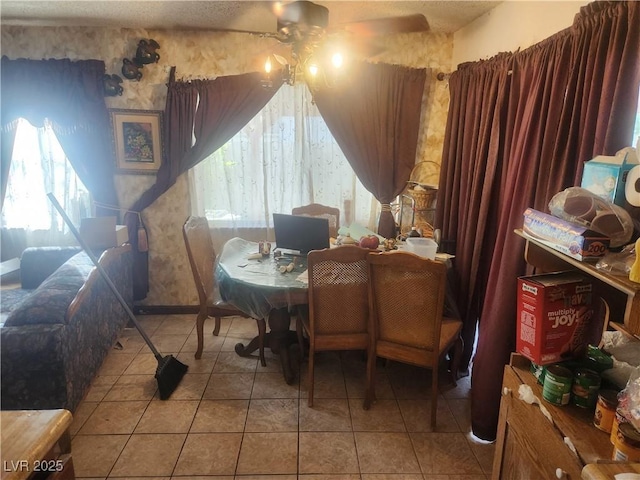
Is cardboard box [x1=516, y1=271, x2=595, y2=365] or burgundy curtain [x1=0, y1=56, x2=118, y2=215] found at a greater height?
burgundy curtain [x1=0, y1=56, x2=118, y2=215]

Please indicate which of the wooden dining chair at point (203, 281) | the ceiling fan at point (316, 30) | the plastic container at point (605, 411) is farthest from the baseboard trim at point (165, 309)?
the plastic container at point (605, 411)

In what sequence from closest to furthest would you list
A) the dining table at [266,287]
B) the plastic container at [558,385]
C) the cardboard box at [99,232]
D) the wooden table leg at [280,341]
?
the plastic container at [558,385] → the dining table at [266,287] → the wooden table leg at [280,341] → the cardboard box at [99,232]

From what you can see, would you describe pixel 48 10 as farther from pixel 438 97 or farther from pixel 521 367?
pixel 521 367

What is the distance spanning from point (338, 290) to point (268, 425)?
847 mm

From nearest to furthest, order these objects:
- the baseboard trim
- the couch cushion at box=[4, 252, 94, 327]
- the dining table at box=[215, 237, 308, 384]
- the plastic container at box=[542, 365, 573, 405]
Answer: the plastic container at box=[542, 365, 573, 405]
the couch cushion at box=[4, 252, 94, 327]
the dining table at box=[215, 237, 308, 384]
the baseboard trim

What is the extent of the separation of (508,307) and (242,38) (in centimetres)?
279

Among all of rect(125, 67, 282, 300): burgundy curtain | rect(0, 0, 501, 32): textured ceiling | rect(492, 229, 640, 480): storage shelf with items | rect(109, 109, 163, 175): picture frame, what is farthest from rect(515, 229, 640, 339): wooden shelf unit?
rect(109, 109, 163, 175): picture frame

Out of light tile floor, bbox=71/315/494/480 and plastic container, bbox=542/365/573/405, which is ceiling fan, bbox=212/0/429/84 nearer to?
plastic container, bbox=542/365/573/405

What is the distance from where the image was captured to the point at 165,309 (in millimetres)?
3588

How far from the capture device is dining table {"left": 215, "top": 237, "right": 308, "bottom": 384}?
2.25 m

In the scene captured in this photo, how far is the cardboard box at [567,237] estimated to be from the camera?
1.03m

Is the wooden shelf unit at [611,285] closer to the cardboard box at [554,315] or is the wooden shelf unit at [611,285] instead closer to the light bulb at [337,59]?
the cardboard box at [554,315]

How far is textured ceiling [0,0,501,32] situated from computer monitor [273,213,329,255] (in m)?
1.29

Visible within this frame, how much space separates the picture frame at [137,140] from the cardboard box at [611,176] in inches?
121
